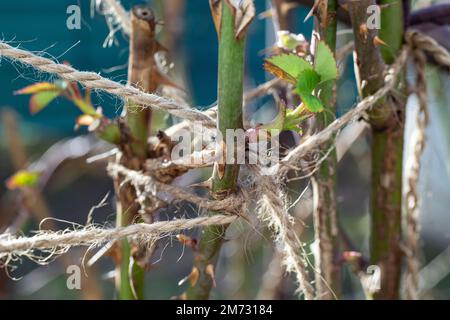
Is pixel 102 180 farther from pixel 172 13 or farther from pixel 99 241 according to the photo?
pixel 99 241

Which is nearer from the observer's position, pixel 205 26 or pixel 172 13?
pixel 172 13

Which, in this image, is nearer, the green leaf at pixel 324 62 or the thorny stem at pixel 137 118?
the green leaf at pixel 324 62

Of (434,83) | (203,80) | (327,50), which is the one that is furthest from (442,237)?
(327,50)

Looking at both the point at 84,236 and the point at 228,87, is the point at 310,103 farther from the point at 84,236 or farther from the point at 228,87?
the point at 84,236

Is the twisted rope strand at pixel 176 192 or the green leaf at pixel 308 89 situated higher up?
the green leaf at pixel 308 89

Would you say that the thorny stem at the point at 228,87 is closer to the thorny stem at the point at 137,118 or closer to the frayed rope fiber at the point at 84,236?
the frayed rope fiber at the point at 84,236

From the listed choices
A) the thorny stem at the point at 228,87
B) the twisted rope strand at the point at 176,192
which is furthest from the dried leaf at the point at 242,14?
the twisted rope strand at the point at 176,192

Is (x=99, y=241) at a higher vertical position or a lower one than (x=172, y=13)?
lower
